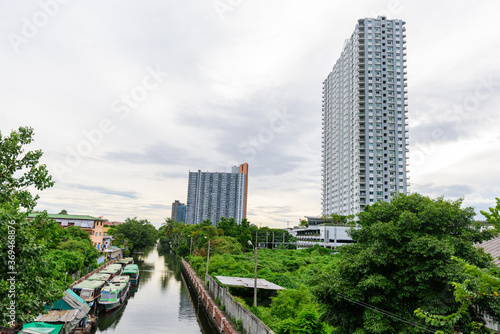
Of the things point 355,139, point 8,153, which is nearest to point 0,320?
point 8,153

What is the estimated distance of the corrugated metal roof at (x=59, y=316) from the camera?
70.9 feet

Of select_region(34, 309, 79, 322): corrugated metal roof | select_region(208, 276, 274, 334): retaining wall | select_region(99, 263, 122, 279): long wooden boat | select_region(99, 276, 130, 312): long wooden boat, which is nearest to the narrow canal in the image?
select_region(99, 276, 130, 312): long wooden boat

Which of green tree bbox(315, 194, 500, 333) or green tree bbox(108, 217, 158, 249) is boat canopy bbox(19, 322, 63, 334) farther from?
green tree bbox(108, 217, 158, 249)

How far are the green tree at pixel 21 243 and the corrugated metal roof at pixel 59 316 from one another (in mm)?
14145

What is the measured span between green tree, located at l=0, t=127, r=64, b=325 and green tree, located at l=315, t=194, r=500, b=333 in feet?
37.5

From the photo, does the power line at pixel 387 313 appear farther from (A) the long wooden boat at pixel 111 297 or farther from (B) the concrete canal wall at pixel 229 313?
(A) the long wooden boat at pixel 111 297

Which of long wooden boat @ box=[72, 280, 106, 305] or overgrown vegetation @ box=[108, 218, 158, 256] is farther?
overgrown vegetation @ box=[108, 218, 158, 256]

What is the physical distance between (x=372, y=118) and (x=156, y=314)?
95.6m

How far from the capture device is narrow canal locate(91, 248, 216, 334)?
99.6 feet

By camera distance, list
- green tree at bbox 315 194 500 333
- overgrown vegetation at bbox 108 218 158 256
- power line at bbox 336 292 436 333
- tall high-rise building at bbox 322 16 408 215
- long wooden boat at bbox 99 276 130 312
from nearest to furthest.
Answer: power line at bbox 336 292 436 333 → green tree at bbox 315 194 500 333 → long wooden boat at bbox 99 276 130 312 → overgrown vegetation at bbox 108 218 158 256 → tall high-rise building at bbox 322 16 408 215

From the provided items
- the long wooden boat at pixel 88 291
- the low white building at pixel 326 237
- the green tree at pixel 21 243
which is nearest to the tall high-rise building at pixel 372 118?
the low white building at pixel 326 237

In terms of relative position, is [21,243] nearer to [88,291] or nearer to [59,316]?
[59,316]

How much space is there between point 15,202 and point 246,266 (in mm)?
37067

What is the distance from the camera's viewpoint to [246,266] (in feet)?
144
